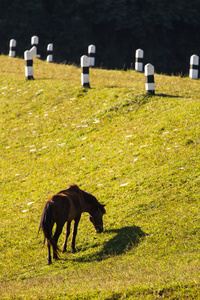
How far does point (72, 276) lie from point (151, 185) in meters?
3.61

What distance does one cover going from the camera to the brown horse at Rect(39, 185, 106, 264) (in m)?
8.77

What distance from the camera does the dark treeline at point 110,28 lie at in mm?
42562

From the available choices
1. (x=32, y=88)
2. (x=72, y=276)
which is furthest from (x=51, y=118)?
(x=72, y=276)

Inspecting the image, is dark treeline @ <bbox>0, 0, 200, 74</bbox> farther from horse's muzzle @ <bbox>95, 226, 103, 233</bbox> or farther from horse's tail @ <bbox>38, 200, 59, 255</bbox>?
horse's tail @ <bbox>38, 200, 59, 255</bbox>

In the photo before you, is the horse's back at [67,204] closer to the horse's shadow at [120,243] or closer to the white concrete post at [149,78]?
the horse's shadow at [120,243]

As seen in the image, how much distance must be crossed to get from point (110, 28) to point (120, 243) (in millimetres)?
38790

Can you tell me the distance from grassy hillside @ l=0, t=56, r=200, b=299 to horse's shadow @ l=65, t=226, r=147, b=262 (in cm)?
2

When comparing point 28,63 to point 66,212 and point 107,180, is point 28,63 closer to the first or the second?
point 107,180

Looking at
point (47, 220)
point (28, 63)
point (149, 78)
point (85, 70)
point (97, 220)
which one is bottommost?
point (97, 220)

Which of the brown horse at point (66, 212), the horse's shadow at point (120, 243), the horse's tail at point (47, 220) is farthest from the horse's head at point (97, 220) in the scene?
the horse's tail at point (47, 220)

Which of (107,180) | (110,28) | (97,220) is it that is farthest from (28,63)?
(110,28)

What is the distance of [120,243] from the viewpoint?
9406 millimetres

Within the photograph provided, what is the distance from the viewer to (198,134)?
42.2 feet

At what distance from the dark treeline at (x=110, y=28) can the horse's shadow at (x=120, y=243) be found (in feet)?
110
